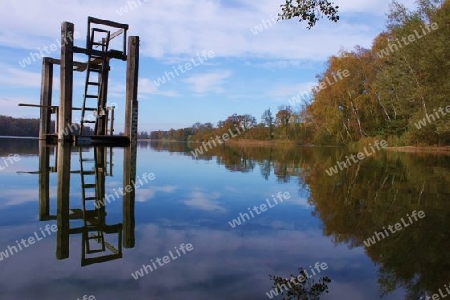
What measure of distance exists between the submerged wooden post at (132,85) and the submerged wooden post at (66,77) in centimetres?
218

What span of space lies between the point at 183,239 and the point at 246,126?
269 ft

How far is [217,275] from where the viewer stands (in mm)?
2893

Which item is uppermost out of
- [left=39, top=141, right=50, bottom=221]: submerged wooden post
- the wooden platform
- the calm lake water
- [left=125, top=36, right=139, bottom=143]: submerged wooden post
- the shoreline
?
[left=125, top=36, right=139, bottom=143]: submerged wooden post

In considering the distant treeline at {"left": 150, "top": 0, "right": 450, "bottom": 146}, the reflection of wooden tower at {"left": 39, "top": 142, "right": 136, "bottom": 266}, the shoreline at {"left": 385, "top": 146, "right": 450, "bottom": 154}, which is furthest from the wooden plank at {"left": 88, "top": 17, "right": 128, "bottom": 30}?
the shoreline at {"left": 385, "top": 146, "right": 450, "bottom": 154}

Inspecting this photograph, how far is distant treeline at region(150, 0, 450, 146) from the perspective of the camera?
26000 millimetres

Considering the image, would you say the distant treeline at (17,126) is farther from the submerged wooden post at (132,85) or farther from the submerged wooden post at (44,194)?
the submerged wooden post at (44,194)

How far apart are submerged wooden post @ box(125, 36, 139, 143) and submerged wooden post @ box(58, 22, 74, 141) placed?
218 cm

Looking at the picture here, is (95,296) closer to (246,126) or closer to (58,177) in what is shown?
(58,177)

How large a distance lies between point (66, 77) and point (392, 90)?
89.9 feet

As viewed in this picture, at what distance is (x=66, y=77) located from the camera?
587 inches

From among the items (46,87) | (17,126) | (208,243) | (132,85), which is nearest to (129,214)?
(208,243)

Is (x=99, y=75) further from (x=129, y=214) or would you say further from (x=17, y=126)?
(x=17, y=126)

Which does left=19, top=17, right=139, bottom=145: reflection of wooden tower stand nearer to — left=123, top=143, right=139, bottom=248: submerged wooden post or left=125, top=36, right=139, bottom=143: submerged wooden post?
left=125, top=36, right=139, bottom=143: submerged wooden post

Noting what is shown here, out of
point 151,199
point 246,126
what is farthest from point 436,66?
→ point 246,126
